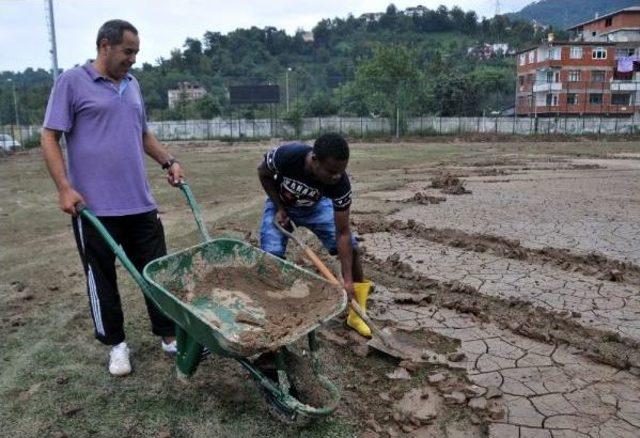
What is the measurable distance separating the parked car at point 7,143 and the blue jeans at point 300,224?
25152 millimetres

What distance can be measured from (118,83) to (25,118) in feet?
133

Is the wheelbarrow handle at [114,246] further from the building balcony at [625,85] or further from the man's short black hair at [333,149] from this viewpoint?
the building balcony at [625,85]

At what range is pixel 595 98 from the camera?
48906 millimetres

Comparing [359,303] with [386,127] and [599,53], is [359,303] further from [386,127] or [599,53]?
[599,53]

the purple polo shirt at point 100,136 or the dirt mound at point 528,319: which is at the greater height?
the purple polo shirt at point 100,136

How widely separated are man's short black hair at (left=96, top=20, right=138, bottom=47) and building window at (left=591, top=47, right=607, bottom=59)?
5495cm

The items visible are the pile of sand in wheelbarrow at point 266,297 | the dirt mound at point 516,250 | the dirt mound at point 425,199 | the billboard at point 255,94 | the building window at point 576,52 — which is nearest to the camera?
the pile of sand in wheelbarrow at point 266,297

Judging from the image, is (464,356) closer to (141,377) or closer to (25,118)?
(141,377)

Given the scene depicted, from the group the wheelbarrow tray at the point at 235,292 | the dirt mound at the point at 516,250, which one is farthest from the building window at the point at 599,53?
the wheelbarrow tray at the point at 235,292

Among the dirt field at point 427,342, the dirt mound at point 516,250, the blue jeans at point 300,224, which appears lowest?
the dirt field at point 427,342

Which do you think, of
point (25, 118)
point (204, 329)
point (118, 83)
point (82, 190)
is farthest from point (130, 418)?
point (25, 118)

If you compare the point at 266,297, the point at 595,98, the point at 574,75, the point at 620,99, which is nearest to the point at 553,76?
the point at 574,75

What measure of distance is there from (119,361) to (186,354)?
2.27 ft

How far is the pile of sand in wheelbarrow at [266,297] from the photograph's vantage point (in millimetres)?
2773
